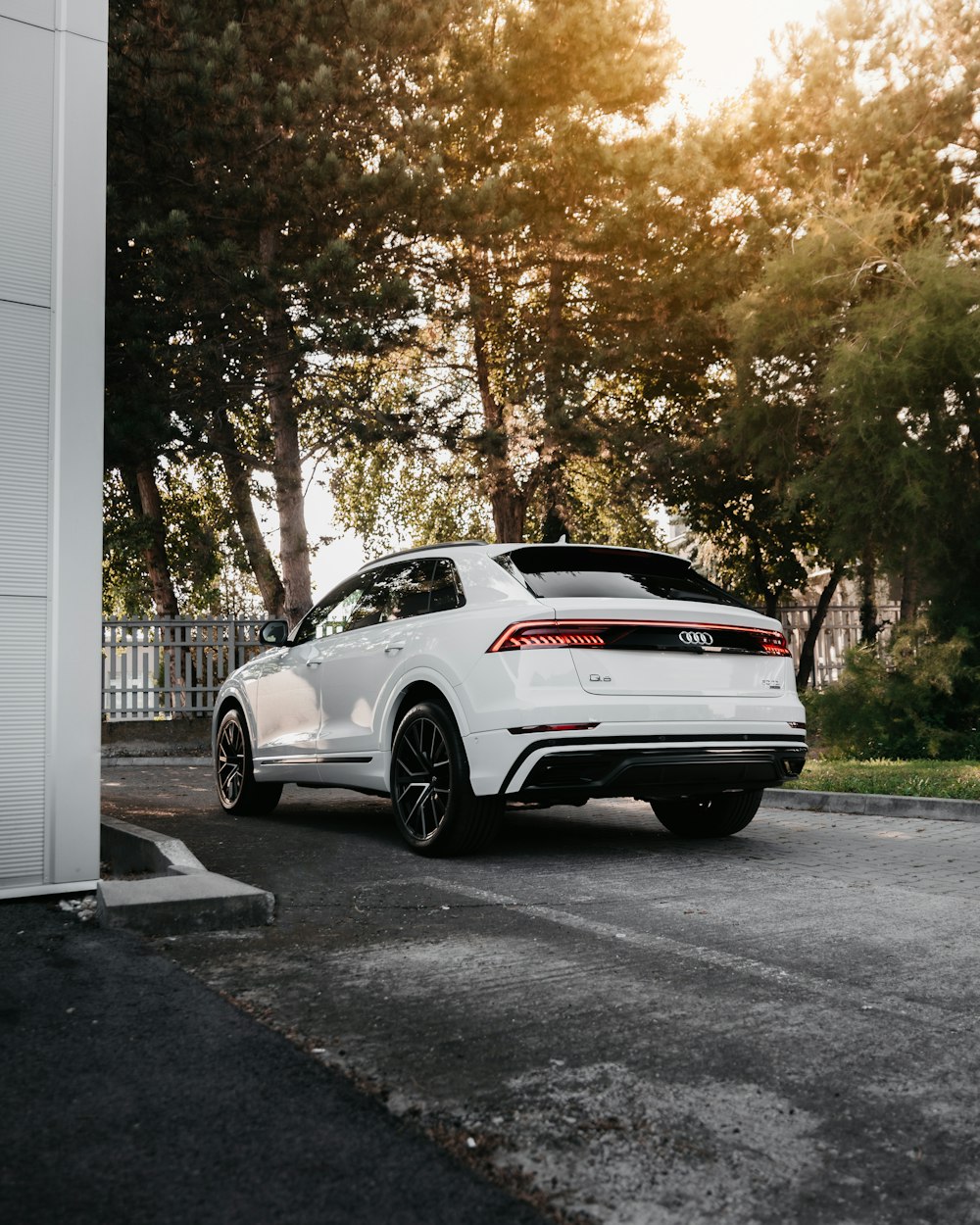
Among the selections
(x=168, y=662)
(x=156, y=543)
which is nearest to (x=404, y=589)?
(x=168, y=662)

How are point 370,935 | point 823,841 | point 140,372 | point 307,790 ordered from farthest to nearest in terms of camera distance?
point 140,372, point 307,790, point 823,841, point 370,935

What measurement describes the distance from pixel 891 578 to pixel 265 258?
10477 millimetres

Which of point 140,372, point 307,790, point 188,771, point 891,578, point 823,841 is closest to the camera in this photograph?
point 823,841

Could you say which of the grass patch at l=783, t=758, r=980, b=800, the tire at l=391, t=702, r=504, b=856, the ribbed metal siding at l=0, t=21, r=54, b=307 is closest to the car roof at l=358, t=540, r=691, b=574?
the tire at l=391, t=702, r=504, b=856

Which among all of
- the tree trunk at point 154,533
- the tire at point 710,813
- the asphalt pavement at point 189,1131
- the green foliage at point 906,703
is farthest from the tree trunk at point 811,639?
the asphalt pavement at point 189,1131

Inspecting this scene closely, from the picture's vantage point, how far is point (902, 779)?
1040 centimetres

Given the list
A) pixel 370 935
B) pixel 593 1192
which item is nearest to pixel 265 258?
pixel 370 935

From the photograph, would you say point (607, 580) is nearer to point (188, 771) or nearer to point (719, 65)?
point (188, 771)

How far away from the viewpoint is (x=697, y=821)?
→ 795 cm

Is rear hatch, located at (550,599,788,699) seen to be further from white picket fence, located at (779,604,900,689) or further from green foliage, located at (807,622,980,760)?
white picket fence, located at (779,604,900,689)

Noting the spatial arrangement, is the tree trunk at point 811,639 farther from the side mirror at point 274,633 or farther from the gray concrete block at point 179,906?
the gray concrete block at point 179,906

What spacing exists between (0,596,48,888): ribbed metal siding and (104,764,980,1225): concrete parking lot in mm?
1008

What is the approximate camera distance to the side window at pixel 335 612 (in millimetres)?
8180

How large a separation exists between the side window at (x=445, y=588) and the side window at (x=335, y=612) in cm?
83
